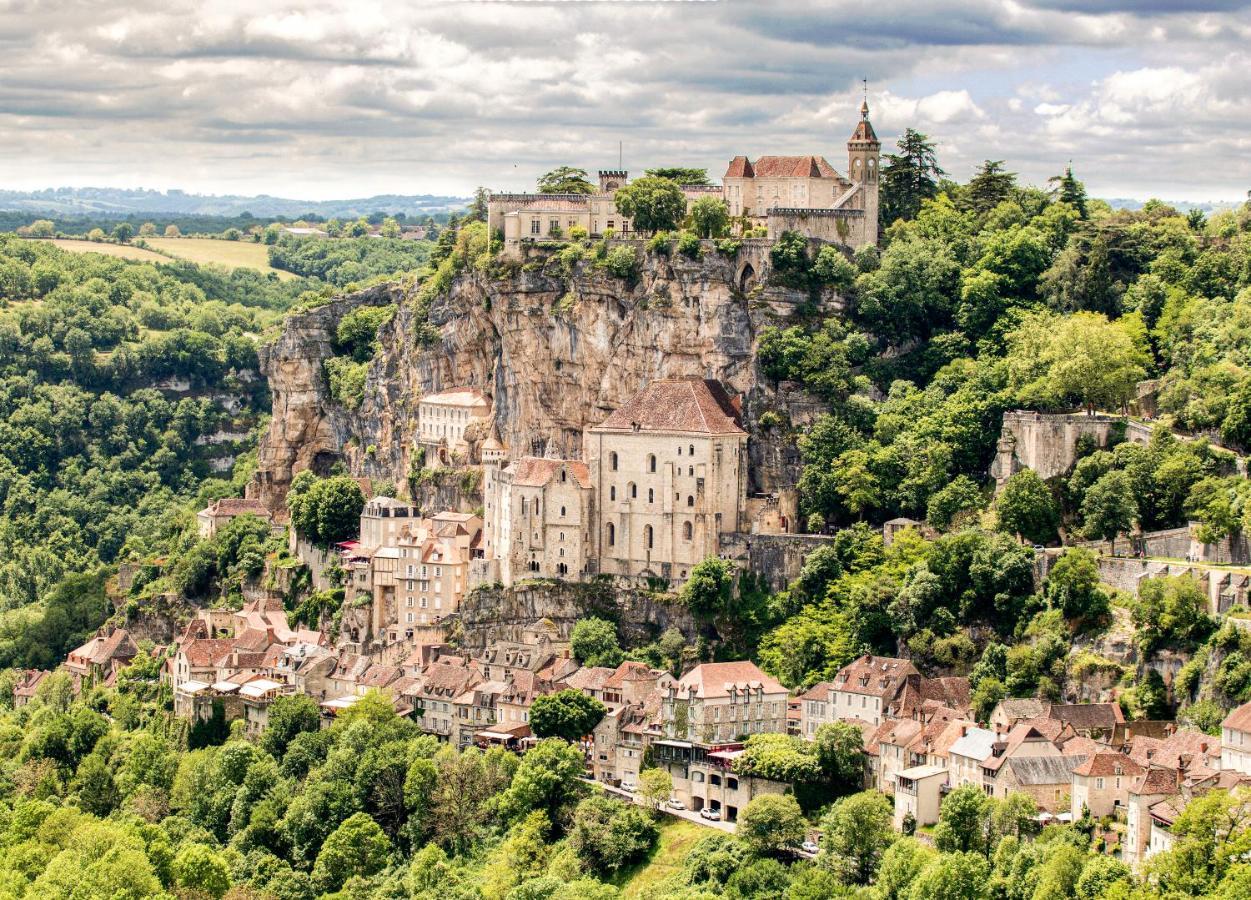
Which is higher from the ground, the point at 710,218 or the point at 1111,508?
the point at 710,218

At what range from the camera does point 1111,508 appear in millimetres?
85500

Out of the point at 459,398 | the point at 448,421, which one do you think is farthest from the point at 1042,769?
the point at 448,421

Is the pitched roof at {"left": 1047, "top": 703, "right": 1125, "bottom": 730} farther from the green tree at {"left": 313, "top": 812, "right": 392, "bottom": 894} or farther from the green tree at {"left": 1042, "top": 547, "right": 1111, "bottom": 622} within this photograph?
the green tree at {"left": 313, "top": 812, "right": 392, "bottom": 894}

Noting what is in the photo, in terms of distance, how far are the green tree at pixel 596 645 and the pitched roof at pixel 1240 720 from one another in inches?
1211

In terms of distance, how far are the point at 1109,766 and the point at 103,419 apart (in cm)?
10258

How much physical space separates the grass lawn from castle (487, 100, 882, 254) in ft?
119

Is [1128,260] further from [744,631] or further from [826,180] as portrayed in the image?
[744,631]

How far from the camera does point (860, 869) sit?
7438cm

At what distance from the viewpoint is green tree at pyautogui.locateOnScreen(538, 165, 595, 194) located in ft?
392

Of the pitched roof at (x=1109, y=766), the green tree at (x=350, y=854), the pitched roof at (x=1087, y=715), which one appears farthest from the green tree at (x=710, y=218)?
the pitched roof at (x=1109, y=766)

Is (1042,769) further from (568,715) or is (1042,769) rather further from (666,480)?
(666,480)

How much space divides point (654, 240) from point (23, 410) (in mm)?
70524

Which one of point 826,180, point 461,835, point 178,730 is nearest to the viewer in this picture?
point 461,835

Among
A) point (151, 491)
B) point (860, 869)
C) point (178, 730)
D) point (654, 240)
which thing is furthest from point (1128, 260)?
point (151, 491)
